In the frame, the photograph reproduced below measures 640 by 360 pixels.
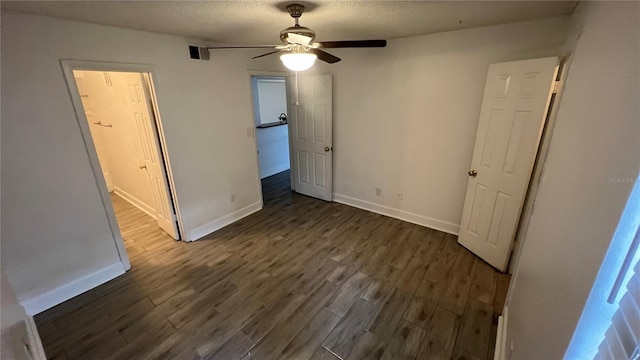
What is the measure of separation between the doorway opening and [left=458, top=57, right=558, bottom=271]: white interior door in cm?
318

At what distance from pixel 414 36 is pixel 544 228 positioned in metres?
2.50

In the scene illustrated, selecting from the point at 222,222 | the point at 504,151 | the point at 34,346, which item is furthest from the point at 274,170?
the point at 34,346

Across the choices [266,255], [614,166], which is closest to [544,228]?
[614,166]

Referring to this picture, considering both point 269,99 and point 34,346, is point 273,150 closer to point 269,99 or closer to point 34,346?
point 269,99

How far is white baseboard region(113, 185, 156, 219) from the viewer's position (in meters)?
3.72

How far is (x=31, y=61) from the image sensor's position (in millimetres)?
1884

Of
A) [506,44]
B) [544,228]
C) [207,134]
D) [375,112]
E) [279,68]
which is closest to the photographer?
[544,228]

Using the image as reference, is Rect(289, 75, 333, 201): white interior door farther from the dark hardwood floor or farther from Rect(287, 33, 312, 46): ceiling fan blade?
A: Rect(287, 33, 312, 46): ceiling fan blade

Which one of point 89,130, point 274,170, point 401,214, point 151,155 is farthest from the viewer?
point 274,170

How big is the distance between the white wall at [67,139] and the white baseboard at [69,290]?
1 centimetres

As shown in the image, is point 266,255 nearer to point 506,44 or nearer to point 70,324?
point 70,324

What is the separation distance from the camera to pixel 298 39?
5.83 feet

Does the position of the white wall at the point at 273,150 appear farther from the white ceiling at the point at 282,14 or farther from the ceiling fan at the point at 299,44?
the ceiling fan at the point at 299,44

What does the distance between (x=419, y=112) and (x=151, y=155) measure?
127 inches
